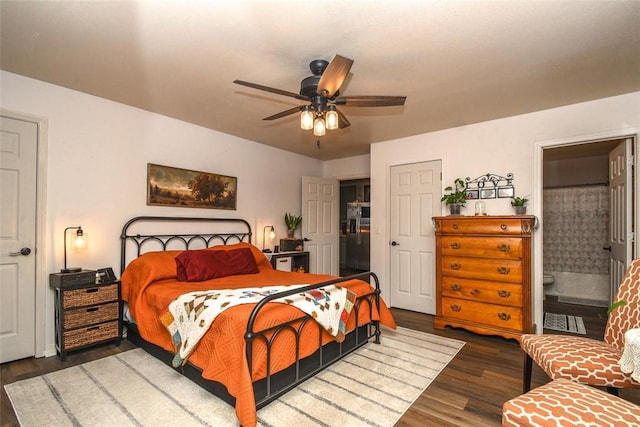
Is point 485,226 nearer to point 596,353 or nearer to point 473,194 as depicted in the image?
point 473,194

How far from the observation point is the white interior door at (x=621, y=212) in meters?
3.19

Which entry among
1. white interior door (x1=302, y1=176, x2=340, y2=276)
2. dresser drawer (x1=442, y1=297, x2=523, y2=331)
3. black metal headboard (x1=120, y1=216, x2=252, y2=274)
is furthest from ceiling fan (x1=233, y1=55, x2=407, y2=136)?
white interior door (x1=302, y1=176, x2=340, y2=276)

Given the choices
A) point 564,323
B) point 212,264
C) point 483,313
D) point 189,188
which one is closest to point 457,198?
point 483,313

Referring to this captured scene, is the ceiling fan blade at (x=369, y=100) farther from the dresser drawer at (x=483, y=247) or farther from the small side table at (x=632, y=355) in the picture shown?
the dresser drawer at (x=483, y=247)

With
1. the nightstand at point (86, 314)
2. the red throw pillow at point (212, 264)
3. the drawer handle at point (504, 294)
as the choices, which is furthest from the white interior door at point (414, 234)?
the nightstand at point (86, 314)

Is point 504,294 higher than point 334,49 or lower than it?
lower

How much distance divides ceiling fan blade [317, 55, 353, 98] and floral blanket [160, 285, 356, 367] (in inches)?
61.4

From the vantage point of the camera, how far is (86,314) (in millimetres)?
2891

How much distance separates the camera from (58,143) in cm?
300

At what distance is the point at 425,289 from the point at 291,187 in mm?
2779

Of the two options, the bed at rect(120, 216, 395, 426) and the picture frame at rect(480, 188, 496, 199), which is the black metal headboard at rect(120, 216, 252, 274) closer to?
the bed at rect(120, 216, 395, 426)

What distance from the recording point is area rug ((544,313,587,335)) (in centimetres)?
374

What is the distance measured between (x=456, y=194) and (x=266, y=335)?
10.1 ft

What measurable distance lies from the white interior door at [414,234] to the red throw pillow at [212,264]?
2.20 meters
